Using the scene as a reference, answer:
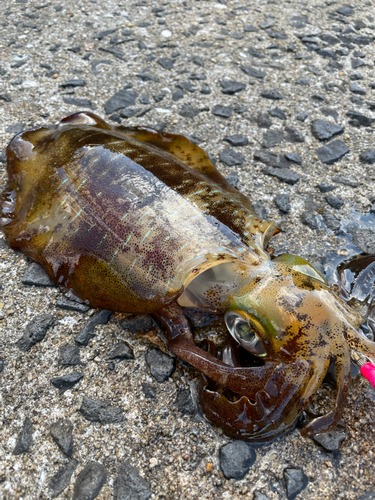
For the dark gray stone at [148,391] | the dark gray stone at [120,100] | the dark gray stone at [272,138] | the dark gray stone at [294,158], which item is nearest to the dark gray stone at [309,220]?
the dark gray stone at [294,158]

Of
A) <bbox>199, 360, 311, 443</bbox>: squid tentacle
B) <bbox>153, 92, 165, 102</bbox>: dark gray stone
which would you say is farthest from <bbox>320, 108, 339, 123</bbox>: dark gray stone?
<bbox>199, 360, 311, 443</bbox>: squid tentacle

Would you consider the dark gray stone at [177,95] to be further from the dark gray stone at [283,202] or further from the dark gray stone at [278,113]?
the dark gray stone at [283,202]

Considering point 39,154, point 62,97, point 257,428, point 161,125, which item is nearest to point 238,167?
point 161,125

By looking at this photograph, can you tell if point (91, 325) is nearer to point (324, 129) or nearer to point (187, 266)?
point (187, 266)

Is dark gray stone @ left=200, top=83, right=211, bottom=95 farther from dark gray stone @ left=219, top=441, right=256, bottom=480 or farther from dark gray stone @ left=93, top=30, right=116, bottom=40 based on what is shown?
dark gray stone @ left=219, top=441, right=256, bottom=480

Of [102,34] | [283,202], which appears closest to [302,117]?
[283,202]
